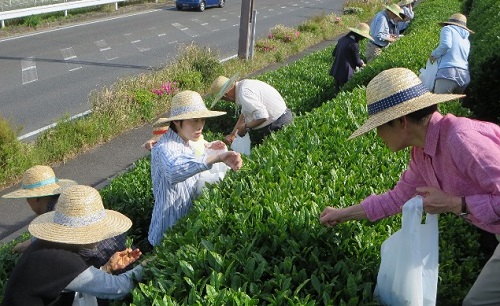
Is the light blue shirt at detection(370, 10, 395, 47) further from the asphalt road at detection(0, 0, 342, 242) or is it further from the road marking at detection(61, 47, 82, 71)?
the road marking at detection(61, 47, 82, 71)

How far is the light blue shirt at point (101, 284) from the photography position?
10.9 ft

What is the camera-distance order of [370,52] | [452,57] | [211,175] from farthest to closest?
[370,52]
[452,57]
[211,175]

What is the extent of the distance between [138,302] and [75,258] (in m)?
0.60

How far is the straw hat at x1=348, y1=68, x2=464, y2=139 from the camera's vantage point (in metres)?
Answer: 2.85

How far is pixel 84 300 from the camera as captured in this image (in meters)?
3.43

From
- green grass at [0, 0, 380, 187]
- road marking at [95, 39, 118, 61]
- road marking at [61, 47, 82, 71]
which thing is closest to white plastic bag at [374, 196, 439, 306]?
green grass at [0, 0, 380, 187]

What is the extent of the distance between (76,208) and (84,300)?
0.55 m

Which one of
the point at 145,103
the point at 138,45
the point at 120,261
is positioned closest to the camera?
the point at 120,261

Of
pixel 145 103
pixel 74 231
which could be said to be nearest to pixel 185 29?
pixel 145 103

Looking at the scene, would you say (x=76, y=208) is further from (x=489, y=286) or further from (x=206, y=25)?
(x=206, y=25)

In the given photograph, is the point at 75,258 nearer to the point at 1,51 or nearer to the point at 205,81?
the point at 205,81

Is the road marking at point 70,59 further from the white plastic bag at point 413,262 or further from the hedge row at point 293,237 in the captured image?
the white plastic bag at point 413,262

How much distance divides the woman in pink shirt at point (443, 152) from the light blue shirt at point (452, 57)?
17.3 ft

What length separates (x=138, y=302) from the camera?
295 centimetres
